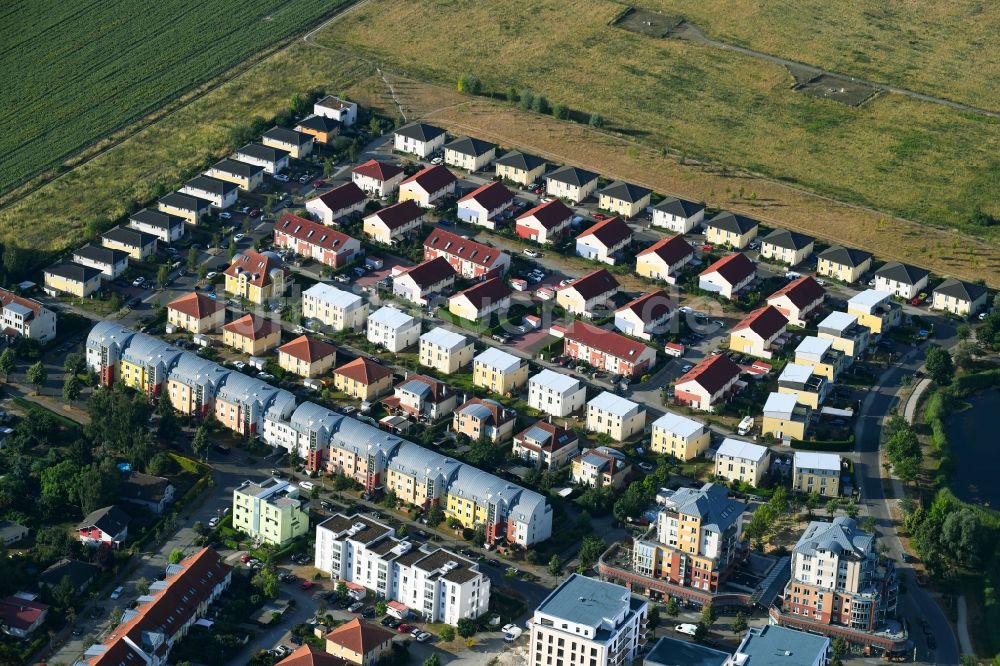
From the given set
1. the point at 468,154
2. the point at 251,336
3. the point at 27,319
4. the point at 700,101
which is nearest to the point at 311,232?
the point at 251,336

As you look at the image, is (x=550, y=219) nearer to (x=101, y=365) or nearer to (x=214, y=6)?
(x=101, y=365)

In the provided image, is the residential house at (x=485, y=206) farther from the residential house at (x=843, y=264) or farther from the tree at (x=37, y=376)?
the tree at (x=37, y=376)

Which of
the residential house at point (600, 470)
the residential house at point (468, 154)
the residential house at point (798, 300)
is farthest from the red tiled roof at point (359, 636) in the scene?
the residential house at point (468, 154)

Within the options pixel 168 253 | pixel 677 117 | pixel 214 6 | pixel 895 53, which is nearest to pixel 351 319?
pixel 168 253

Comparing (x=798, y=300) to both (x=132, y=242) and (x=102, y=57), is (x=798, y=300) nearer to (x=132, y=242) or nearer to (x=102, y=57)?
(x=132, y=242)

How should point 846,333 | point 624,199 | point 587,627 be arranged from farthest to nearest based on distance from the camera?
1. point 624,199
2. point 846,333
3. point 587,627

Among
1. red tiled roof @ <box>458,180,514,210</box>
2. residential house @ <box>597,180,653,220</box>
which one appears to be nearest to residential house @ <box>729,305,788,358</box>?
residential house @ <box>597,180,653,220</box>

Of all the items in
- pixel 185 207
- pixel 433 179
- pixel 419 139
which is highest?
pixel 419 139

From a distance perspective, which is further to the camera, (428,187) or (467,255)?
(428,187)
